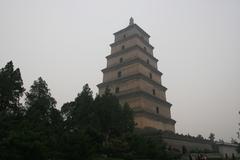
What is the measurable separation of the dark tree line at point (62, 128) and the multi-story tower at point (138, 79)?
22.8 ft

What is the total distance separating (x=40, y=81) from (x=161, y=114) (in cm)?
1705

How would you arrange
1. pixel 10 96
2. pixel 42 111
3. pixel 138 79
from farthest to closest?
pixel 138 79
pixel 42 111
pixel 10 96

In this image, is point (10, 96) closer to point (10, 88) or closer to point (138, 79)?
point (10, 88)

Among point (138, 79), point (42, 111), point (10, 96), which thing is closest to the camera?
point (10, 96)

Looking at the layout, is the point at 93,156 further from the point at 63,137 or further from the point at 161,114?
the point at 161,114

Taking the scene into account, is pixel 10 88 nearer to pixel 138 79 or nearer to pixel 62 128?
pixel 62 128

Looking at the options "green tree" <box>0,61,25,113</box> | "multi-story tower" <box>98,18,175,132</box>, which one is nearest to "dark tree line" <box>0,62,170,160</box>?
"green tree" <box>0,61,25,113</box>

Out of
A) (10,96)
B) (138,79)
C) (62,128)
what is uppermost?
(138,79)

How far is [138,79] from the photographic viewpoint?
3322 cm

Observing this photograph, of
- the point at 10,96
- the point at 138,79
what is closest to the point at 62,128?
the point at 10,96

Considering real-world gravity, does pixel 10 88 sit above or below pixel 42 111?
above

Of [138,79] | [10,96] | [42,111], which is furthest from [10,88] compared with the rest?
[138,79]

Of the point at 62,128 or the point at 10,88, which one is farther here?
the point at 62,128

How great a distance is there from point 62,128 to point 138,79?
1364 centimetres
